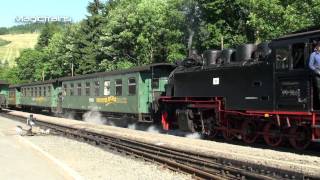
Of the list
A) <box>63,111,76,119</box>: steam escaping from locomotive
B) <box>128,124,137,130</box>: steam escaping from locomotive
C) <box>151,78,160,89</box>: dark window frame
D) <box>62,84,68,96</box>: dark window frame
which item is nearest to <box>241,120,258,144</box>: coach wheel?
<box>151,78,160,89</box>: dark window frame

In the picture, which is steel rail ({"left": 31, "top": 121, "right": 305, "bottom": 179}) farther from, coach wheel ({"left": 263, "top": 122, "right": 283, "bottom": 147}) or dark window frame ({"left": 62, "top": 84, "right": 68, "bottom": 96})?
dark window frame ({"left": 62, "top": 84, "right": 68, "bottom": 96})

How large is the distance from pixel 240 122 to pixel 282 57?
11.7 ft

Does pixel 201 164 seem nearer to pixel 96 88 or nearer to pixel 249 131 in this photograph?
pixel 249 131

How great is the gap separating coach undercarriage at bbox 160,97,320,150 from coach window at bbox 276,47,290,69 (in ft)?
4.30

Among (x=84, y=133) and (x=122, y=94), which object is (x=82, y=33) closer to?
(x=122, y=94)

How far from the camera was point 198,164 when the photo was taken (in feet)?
42.0

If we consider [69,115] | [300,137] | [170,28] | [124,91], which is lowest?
[69,115]

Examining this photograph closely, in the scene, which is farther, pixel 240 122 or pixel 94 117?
pixel 94 117

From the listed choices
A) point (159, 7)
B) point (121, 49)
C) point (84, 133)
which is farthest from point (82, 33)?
point (84, 133)

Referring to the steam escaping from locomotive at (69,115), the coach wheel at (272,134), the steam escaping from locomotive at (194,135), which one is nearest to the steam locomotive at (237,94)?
the coach wheel at (272,134)

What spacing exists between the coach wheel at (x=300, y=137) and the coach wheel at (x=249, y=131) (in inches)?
71.1

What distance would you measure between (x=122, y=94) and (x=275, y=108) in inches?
543

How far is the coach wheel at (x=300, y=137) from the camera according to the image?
14.9 metres

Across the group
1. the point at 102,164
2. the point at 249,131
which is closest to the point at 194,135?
the point at 249,131
